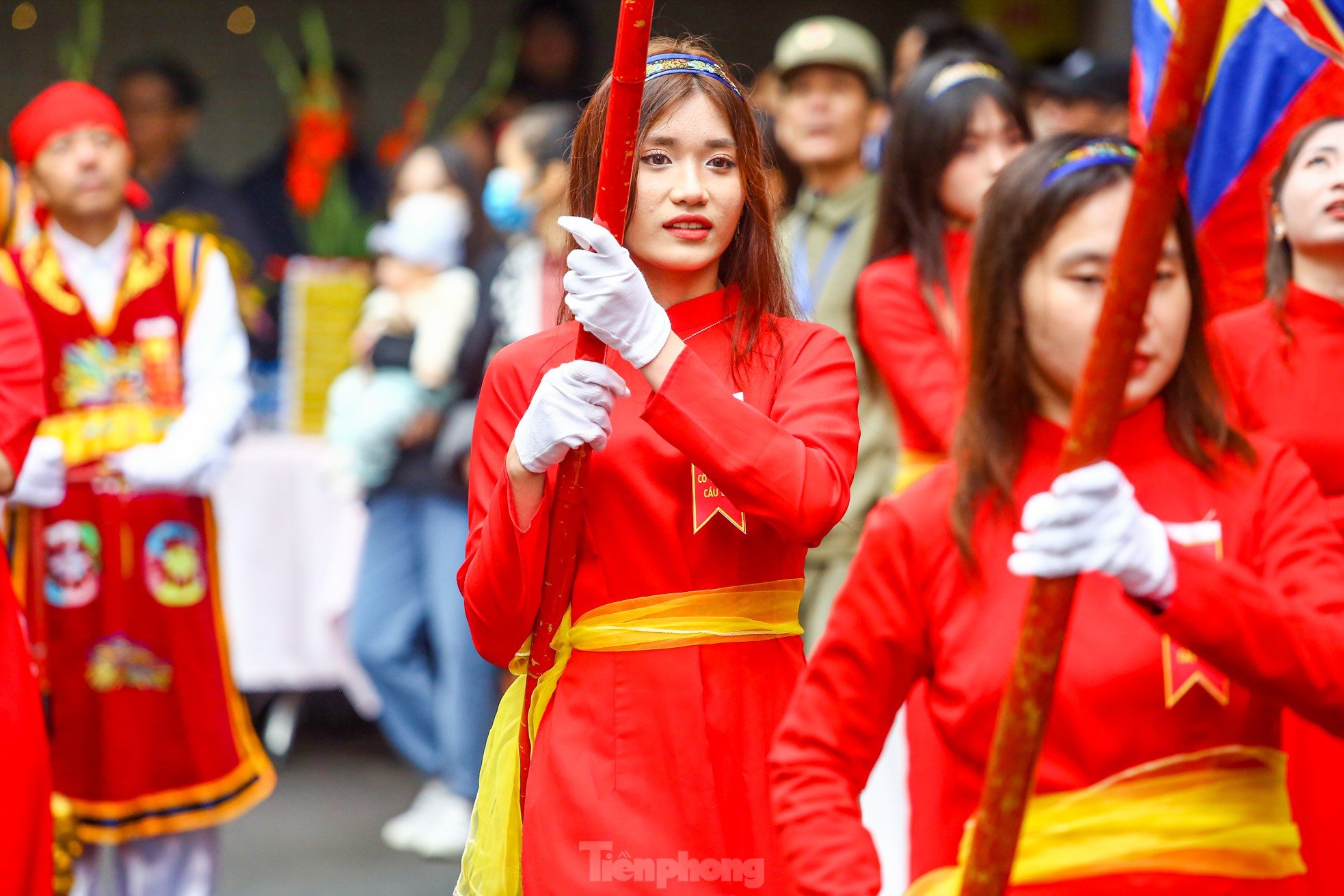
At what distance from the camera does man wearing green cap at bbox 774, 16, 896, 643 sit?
13.8ft

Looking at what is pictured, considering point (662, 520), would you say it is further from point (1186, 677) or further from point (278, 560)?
point (278, 560)

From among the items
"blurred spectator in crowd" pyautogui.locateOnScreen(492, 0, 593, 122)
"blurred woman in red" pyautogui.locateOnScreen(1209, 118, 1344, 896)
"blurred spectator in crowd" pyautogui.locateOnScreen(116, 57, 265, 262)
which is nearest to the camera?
"blurred woman in red" pyautogui.locateOnScreen(1209, 118, 1344, 896)

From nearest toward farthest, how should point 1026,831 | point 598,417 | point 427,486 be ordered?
point 1026,831 → point 598,417 → point 427,486

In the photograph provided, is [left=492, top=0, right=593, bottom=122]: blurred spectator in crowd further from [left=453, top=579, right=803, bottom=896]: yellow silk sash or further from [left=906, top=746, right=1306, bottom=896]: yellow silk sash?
[left=906, top=746, right=1306, bottom=896]: yellow silk sash

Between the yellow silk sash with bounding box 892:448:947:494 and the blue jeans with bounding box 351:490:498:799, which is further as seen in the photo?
the blue jeans with bounding box 351:490:498:799

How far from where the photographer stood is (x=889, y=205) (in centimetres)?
396

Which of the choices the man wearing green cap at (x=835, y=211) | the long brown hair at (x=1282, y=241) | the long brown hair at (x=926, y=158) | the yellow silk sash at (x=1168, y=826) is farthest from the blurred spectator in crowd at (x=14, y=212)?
the yellow silk sash at (x=1168, y=826)

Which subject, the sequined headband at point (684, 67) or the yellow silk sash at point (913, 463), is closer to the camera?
the sequined headband at point (684, 67)

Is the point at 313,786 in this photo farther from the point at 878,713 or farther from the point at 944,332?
the point at 878,713

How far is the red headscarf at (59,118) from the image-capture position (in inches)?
167

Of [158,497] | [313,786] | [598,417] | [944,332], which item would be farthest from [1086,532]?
[313,786]

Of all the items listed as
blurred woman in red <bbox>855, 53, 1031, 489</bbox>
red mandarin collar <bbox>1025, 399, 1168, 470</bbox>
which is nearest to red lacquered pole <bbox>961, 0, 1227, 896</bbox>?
red mandarin collar <bbox>1025, 399, 1168, 470</bbox>

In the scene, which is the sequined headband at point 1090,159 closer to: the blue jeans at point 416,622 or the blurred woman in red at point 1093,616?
the blurred woman in red at point 1093,616

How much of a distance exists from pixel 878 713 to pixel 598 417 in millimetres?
525
